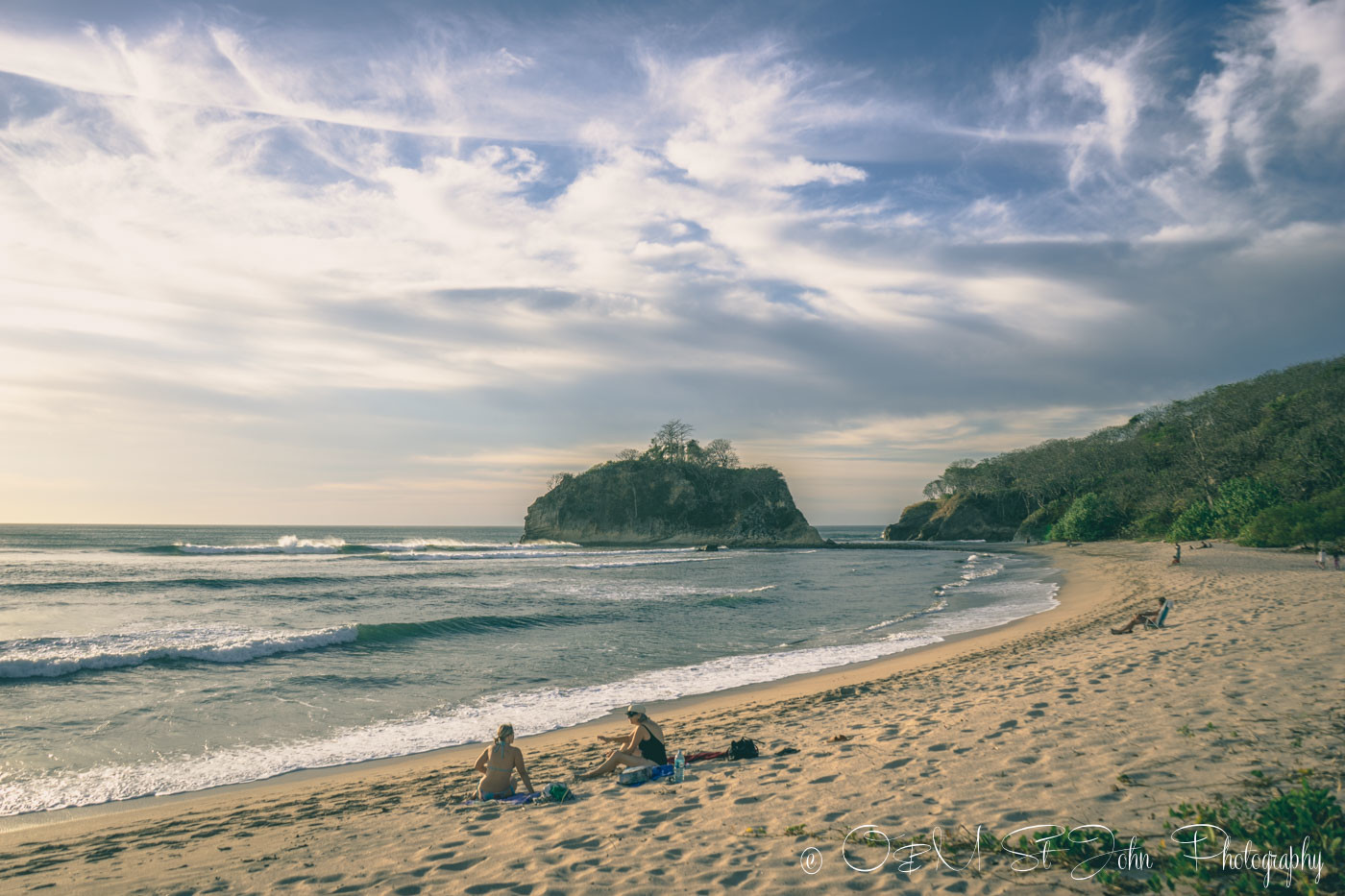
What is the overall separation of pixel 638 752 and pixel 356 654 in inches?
433

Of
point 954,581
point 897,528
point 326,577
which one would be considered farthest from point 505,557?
point 897,528

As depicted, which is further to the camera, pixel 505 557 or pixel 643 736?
pixel 505 557

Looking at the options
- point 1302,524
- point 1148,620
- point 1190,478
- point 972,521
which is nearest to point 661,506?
point 972,521

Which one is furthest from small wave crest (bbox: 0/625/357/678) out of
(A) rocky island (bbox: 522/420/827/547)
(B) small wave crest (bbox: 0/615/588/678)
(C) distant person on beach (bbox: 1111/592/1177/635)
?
(A) rocky island (bbox: 522/420/827/547)

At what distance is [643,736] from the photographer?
7.50m

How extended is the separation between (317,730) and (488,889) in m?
7.10

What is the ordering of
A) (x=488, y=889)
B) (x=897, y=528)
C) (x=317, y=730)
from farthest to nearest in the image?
(x=897, y=528), (x=317, y=730), (x=488, y=889)

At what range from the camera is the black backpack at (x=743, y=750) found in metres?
7.50

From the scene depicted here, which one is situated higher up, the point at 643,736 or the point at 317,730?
the point at 643,736

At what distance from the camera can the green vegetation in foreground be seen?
36219 mm

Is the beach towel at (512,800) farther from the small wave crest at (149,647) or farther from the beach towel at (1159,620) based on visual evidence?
the beach towel at (1159,620)

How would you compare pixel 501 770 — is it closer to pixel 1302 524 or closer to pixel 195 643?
pixel 195 643

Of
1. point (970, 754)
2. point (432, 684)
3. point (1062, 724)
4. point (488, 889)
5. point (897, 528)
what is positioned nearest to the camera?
point (488, 889)

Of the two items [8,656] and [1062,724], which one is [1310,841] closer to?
[1062,724]
